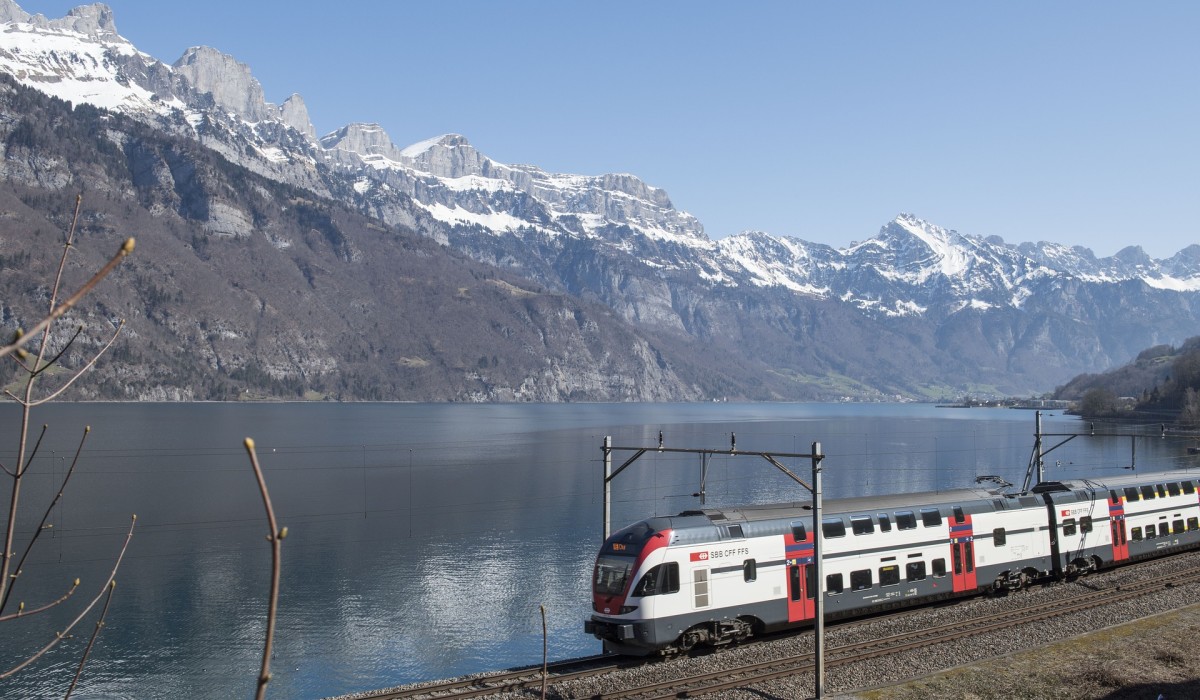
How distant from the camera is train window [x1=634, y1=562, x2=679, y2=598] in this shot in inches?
1341

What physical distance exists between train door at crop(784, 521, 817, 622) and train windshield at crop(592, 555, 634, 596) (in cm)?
696

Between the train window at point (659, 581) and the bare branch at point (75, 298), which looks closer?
the bare branch at point (75, 298)

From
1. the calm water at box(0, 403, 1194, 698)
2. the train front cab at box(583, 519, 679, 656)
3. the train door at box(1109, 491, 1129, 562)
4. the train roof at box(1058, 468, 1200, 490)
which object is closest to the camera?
the train front cab at box(583, 519, 679, 656)

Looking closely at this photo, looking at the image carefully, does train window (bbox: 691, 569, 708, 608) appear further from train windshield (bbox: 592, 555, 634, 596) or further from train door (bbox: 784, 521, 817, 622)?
train door (bbox: 784, 521, 817, 622)

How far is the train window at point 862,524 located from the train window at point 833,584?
2089 millimetres

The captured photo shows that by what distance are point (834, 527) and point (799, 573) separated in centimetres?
245

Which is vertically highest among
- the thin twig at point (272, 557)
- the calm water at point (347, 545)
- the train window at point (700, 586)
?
the thin twig at point (272, 557)

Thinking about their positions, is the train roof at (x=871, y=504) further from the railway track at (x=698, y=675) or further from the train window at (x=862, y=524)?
the railway track at (x=698, y=675)

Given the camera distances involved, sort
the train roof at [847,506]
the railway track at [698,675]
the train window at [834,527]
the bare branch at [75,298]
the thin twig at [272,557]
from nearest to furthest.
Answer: the bare branch at [75,298], the thin twig at [272,557], the railway track at [698,675], the train roof at [847,506], the train window at [834,527]

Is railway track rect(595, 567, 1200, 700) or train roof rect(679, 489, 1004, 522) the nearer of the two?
railway track rect(595, 567, 1200, 700)

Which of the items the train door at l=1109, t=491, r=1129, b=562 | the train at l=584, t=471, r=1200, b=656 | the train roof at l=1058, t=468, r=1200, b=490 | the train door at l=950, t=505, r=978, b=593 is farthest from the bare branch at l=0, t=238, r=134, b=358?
the train door at l=1109, t=491, r=1129, b=562

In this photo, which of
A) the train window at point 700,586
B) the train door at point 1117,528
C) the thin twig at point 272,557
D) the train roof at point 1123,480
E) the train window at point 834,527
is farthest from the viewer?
the train door at point 1117,528

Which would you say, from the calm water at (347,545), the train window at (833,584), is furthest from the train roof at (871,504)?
the calm water at (347,545)

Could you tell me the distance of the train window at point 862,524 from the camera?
38.9 meters
